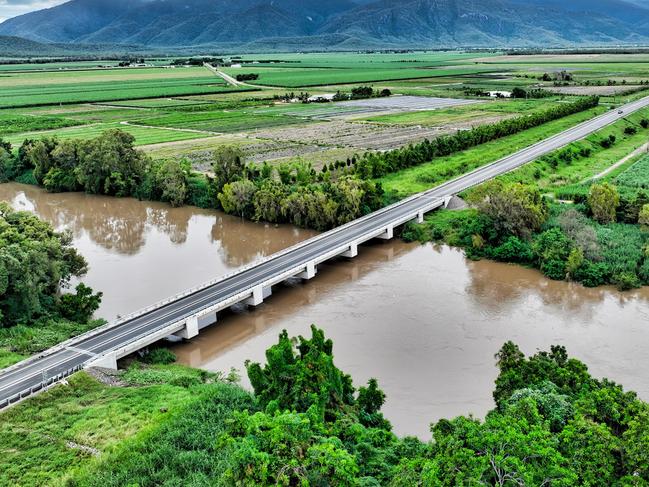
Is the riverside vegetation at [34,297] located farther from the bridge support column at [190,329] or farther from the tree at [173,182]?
the tree at [173,182]

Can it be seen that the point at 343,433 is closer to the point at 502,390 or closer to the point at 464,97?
the point at 502,390

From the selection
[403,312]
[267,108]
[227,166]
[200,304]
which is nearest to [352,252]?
[403,312]

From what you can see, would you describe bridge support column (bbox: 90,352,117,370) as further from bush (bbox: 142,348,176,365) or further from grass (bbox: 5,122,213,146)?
grass (bbox: 5,122,213,146)

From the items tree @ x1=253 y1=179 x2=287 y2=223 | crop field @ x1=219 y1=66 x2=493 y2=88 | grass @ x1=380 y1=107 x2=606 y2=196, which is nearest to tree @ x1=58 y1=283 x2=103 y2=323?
tree @ x1=253 y1=179 x2=287 y2=223

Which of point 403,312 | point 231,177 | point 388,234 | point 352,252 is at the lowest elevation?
point 403,312

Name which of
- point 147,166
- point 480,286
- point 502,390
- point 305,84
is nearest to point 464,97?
point 305,84

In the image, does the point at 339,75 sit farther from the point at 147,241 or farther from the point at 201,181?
the point at 147,241

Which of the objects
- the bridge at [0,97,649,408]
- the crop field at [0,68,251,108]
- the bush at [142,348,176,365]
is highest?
the crop field at [0,68,251,108]
